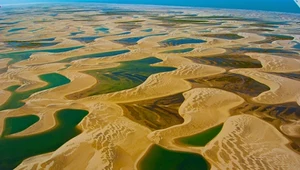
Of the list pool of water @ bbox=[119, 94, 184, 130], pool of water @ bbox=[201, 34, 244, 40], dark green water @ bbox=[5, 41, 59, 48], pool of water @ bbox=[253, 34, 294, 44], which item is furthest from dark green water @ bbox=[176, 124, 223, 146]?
pool of water @ bbox=[201, 34, 244, 40]

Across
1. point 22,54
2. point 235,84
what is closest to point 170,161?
point 235,84

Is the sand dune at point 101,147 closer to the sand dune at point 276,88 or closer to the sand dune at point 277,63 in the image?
the sand dune at point 276,88

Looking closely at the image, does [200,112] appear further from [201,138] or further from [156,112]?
[201,138]

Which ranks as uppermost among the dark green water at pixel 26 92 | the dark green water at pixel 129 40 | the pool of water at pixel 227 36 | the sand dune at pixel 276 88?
the sand dune at pixel 276 88

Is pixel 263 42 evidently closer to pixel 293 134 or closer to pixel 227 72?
pixel 227 72

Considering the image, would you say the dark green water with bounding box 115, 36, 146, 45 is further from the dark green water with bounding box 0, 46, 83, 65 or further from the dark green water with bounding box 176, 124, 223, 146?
the dark green water with bounding box 176, 124, 223, 146

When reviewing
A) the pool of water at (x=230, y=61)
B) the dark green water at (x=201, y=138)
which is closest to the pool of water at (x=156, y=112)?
the dark green water at (x=201, y=138)
